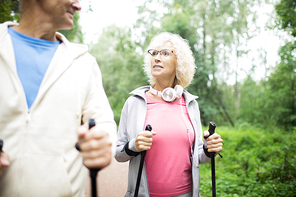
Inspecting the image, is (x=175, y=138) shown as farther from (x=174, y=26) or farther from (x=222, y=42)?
(x=222, y=42)

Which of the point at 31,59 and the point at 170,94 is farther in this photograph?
the point at 170,94

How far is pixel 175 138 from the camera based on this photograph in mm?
2174

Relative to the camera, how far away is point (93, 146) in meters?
0.90

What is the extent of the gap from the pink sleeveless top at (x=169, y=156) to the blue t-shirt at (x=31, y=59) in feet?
4.13

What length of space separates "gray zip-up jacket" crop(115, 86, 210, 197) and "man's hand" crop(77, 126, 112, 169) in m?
0.98

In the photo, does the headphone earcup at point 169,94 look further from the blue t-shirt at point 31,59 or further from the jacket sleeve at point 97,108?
the blue t-shirt at point 31,59

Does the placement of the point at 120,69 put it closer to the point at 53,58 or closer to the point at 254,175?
the point at 254,175

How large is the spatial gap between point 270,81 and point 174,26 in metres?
10.0

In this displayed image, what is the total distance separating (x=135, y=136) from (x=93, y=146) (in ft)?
4.25

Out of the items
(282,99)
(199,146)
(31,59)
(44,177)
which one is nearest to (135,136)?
(199,146)

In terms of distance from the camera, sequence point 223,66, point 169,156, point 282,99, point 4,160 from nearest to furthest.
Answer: point 4,160, point 169,156, point 282,99, point 223,66

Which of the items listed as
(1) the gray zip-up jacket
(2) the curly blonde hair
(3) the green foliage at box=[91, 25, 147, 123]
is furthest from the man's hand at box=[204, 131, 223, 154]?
(3) the green foliage at box=[91, 25, 147, 123]

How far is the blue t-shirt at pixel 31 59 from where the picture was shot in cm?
119

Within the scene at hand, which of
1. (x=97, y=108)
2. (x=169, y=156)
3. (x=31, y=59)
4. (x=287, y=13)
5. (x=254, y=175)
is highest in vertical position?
(x=287, y=13)
